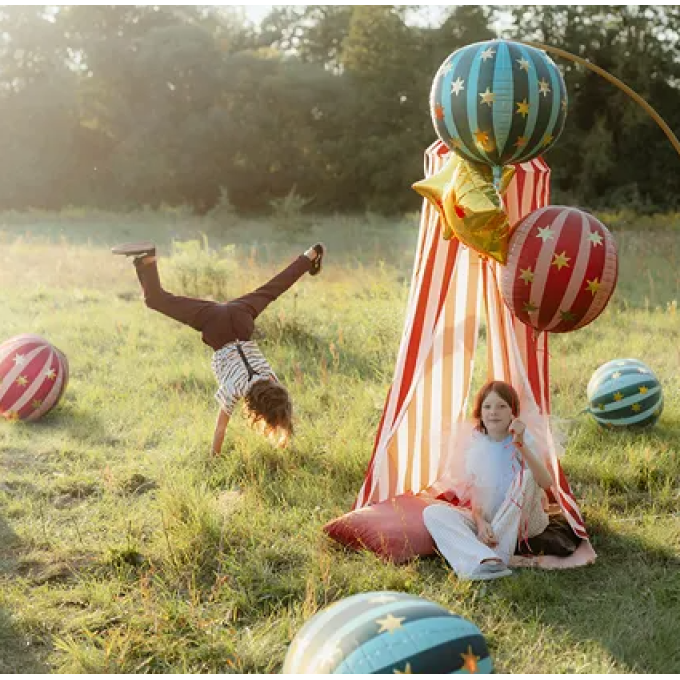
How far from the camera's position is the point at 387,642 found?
2166mm

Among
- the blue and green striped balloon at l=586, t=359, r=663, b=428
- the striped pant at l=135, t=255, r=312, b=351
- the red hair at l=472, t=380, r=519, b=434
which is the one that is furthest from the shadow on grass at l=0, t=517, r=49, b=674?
the blue and green striped balloon at l=586, t=359, r=663, b=428

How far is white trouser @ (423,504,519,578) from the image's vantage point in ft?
12.0

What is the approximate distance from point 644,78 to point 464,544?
20301 mm

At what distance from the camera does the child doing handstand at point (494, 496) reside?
3.71 metres

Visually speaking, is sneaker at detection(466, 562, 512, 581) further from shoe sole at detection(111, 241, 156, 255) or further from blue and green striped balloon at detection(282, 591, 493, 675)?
shoe sole at detection(111, 241, 156, 255)

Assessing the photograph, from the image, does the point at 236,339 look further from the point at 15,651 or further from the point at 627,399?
the point at 627,399

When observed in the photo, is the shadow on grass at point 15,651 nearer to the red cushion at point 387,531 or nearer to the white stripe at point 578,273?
the red cushion at point 387,531

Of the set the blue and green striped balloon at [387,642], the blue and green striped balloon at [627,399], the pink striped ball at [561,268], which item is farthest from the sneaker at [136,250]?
the blue and green striped balloon at [387,642]

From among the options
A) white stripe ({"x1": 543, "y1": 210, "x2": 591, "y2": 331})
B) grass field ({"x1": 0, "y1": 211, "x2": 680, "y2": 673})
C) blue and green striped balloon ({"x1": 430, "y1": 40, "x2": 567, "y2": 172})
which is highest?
blue and green striped balloon ({"x1": 430, "y1": 40, "x2": 567, "y2": 172})

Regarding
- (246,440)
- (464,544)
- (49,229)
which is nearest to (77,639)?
(464,544)

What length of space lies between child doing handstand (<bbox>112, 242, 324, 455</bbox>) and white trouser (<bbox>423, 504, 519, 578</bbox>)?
1.14 metres

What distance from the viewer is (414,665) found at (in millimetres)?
2141

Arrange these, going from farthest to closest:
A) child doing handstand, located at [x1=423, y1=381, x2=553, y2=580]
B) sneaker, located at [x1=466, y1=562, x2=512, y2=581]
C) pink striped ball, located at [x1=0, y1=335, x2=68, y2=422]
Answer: pink striped ball, located at [x1=0, y1=335, x2=68, y2=422] < child doing handstand, located at [x1=423, y1=381, x2=553, y2=580] < sneaker, located at [x1=466, y1=562, x2=512, y2=581]

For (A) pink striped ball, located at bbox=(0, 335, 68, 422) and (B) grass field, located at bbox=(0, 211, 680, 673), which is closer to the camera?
(B) grass field, located at bbox=(0, 211, 680, 673)
